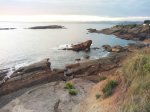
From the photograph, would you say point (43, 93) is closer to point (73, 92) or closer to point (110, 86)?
point (73, 92)

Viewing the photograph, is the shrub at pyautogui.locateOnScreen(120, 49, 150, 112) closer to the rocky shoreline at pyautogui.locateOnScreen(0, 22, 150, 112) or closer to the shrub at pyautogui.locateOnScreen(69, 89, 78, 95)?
the rocky shoreline at pyautogui.locateOnScreen(0, 22, 150, 112)

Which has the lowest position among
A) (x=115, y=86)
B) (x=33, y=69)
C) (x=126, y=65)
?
(x=33, y=69)

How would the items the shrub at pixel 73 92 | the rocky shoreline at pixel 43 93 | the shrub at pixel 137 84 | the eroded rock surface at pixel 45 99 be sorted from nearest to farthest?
the shrub at pixel 137 84, the eroded rock surface at pixel 45 99, the rocky shoreline at pixel 43 93, the shrub at pixel 73 92

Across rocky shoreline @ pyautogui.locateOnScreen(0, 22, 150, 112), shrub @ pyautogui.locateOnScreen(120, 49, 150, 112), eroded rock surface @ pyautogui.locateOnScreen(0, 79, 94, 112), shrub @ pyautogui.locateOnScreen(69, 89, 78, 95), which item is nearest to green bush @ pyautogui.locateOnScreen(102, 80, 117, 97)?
shrub @ pyautogui.locateOnScreen(120, 49, 150, 112)

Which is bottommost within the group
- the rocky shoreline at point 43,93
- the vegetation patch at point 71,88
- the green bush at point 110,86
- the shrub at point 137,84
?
the rocky shoreline at point 43,93

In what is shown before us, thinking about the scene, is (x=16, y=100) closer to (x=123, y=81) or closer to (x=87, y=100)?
(x=87, y=100)

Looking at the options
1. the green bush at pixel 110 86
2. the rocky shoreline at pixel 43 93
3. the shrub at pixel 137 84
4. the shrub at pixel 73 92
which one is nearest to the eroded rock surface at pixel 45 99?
the rocky shoreline at pixel 43 93

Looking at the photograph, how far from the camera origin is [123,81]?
21.3m

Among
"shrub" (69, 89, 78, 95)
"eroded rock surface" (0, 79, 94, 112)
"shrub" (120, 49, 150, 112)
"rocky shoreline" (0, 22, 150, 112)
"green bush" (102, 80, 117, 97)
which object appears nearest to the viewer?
"shrub" (120, 49, 150, 112)

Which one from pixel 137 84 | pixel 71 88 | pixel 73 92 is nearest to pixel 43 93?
pixel 71 88

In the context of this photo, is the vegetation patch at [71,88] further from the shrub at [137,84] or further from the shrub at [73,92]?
the shrub at [137,84]

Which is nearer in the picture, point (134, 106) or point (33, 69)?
point (134, 106)

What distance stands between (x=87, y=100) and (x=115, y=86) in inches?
111

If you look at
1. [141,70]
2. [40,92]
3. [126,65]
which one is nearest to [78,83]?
[40,92]
